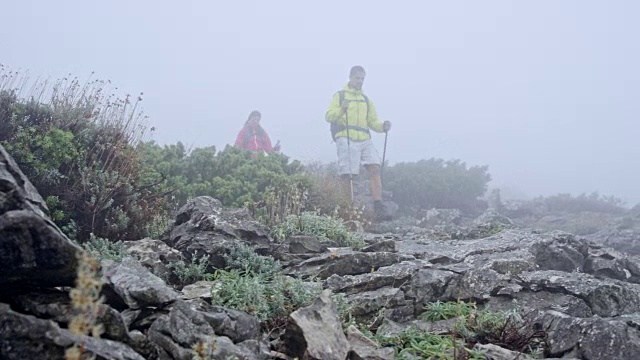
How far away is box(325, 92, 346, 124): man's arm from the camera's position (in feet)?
50.7

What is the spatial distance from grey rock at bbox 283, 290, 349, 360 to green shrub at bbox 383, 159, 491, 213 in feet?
45.0

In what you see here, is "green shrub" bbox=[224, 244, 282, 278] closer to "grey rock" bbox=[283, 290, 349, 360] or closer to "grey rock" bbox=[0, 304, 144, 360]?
"grey rock" bbox=[283, 290, 349, 360]

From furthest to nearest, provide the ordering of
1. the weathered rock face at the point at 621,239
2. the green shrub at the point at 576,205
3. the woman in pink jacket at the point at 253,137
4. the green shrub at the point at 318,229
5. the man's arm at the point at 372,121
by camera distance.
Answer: the green shrub at the point at 576,205
the woman in pink jacket at the point at 253,137
the man's arm at the point at 372,121
the weathered rock face at the point at 621,239
the green shrub at the point at 318,229

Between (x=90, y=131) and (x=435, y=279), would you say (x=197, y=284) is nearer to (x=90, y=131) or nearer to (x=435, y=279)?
(x=435, y=279)

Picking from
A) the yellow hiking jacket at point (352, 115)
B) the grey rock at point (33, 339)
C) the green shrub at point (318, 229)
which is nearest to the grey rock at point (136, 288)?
the grey rock at point (33, 339)

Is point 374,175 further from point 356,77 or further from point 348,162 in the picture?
point 356,77

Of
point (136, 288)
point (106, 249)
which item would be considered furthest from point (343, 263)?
point (136, 288)

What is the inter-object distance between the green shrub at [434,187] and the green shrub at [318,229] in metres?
10.4

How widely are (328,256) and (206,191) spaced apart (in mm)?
3711

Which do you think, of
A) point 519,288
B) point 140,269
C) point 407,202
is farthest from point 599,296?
point 407,202

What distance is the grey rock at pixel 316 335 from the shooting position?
3.84m

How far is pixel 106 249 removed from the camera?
5211 millimetres

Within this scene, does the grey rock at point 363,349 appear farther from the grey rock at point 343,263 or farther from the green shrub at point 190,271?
the green shrub at point 190,271

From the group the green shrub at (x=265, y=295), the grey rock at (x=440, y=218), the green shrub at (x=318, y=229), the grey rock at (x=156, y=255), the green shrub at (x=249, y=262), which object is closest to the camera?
the green shrub at (x=265, y=295)
